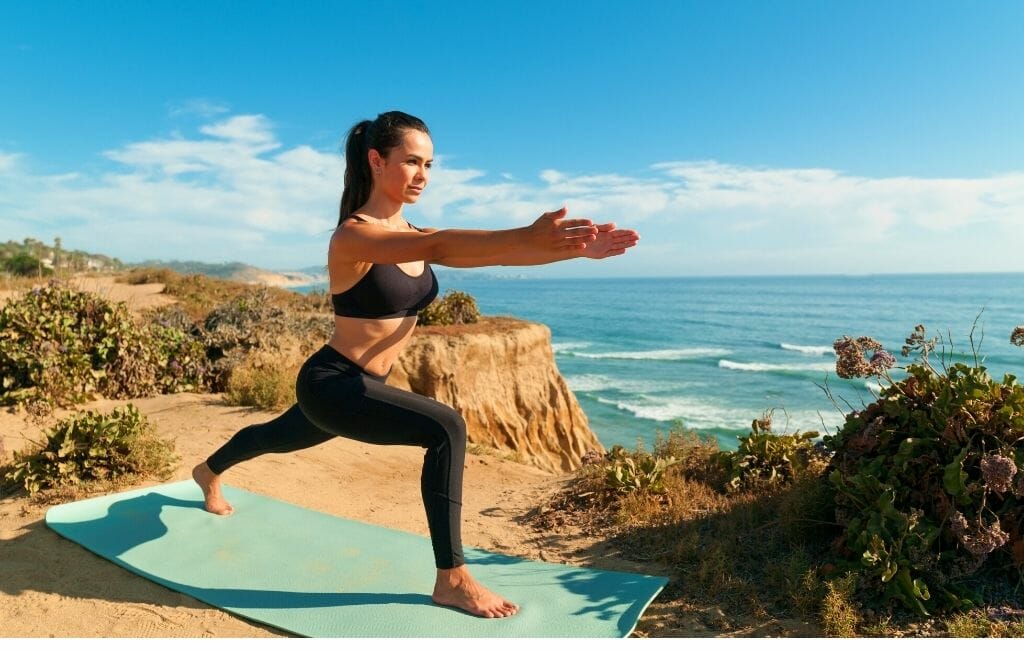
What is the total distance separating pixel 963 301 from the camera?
7425 centimetres

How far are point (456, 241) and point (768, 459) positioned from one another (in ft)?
11.6

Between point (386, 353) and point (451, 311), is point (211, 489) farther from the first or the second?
point (451, 311)

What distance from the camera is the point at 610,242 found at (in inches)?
112

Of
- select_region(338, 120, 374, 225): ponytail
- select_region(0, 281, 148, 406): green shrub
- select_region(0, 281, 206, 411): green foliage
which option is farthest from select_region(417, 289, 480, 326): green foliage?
select_region(338, 120, 374, 225): ponytail

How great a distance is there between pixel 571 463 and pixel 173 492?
8.61m

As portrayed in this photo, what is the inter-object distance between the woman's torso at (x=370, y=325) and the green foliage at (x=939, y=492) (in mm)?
2703

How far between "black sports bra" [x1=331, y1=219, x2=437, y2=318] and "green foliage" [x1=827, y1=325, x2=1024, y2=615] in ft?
8.83

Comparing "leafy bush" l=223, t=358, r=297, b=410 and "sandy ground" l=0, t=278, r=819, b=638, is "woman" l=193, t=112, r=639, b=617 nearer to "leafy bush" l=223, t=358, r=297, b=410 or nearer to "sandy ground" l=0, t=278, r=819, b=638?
"sandy ground" l=0, t=278, r=819, b=638

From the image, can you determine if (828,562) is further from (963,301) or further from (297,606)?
(963,301)

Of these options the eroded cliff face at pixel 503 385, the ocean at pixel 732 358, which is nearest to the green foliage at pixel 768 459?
the ocean at pixel 732 358

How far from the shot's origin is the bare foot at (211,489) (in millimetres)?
4809

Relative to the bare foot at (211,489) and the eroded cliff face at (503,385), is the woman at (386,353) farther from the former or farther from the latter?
the eroded cliff face at (503,385)
